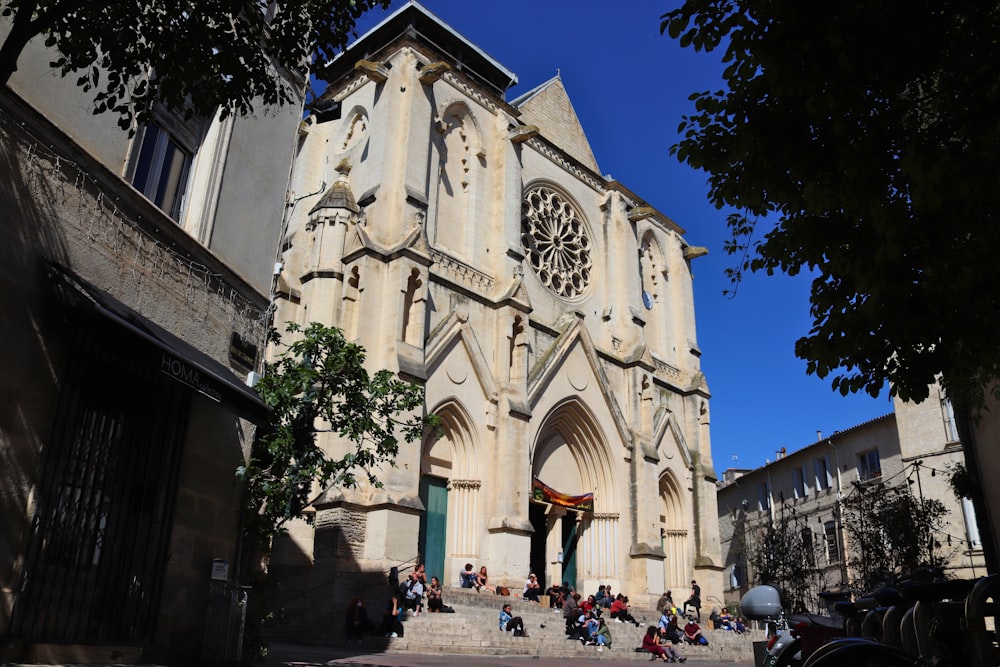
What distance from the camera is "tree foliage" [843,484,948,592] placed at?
76.9ft

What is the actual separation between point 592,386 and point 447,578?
323 inches

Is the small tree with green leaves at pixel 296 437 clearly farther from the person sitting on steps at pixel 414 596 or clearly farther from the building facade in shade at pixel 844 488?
the building facade in shade at pixel 844 488

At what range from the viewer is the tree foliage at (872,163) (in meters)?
5.93

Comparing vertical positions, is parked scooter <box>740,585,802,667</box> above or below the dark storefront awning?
below

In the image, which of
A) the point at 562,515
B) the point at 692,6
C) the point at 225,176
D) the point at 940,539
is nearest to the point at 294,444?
the point at 225,176

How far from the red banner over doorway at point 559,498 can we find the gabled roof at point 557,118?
1262cm

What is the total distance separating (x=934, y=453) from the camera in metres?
26.8

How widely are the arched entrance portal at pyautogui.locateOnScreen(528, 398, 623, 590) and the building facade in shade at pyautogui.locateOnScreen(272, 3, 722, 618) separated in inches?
2.5

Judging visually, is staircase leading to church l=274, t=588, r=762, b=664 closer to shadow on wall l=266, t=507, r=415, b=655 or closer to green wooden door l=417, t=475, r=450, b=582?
shadow on wall l=266, t=507, r=415, b=655

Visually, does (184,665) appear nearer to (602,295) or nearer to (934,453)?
(602,295)

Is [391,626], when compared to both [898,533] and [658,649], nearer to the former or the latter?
[658,649]

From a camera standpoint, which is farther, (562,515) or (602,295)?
(602,295)

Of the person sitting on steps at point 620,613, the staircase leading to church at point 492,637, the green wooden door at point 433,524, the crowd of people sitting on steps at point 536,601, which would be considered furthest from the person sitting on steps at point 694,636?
the green wooden door at point 433,524


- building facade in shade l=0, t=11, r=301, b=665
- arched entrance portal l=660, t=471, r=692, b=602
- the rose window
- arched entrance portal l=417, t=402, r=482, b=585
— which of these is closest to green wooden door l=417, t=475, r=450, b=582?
arched entrance portal l=417, t=402, r=482, b=585
